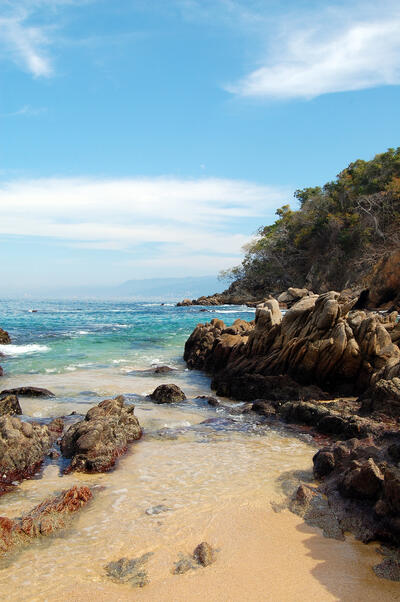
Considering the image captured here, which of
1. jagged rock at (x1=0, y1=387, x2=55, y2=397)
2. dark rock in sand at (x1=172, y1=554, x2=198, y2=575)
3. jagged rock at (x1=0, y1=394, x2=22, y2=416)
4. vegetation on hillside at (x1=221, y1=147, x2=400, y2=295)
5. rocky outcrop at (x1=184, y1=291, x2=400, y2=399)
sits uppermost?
vegetation on hillside at (x1=221, y1=147, x2=400, y2=295)

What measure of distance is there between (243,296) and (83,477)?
6633cm

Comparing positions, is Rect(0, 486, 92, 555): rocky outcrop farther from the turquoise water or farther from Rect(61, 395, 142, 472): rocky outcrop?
the turquoise water

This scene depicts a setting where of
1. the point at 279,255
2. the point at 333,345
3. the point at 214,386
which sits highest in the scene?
the point at 279,255

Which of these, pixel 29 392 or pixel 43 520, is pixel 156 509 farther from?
pixel 29 392

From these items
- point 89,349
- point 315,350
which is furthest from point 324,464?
point 89,349

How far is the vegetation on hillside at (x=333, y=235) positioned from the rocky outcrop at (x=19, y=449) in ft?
147

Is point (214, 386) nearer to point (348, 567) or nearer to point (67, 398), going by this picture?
point (67, 398)

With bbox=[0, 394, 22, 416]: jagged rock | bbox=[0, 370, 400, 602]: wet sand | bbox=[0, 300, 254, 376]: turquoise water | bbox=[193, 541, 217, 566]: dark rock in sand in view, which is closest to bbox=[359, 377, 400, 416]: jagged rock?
bbox=[0, 370, 400, 602]: wet sand

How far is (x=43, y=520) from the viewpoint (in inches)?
219

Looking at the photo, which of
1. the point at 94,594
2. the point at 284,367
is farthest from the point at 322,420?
the point at 94,594

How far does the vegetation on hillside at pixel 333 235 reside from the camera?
50750 millimetres

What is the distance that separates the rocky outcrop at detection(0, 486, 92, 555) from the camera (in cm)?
518

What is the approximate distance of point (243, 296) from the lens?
7275 centimetres

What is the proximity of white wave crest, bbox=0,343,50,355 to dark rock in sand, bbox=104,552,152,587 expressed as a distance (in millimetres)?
19903
